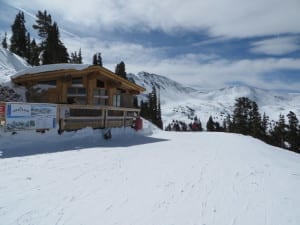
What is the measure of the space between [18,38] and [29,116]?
40.4 meters

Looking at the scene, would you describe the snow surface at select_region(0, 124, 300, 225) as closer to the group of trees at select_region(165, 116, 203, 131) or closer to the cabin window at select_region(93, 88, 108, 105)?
the cabin window at select_region(93, 88, 108, 105)

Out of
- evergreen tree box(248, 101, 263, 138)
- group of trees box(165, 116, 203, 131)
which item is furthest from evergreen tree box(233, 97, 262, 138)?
group of trees box(165, 116, 203, 131)

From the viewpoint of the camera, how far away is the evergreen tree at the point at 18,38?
43972mm

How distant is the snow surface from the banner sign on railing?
0.55 meters

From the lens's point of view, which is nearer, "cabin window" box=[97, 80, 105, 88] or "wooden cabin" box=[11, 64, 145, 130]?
"wooden cabin" box=[11, 64, 145, 130]

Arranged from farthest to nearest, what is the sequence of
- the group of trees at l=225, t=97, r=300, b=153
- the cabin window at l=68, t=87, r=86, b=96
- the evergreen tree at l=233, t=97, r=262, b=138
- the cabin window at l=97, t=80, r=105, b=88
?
1. the evergreen tree at l=233, t=97, r=262, b=138
2. the group of trees at l=225, t=97, r=300, b=153
3. the cabin window at l=97, t=80, r=105, b=88
4. the cabin window at l=68, t=87, r=86, b=96

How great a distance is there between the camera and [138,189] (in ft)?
18.8

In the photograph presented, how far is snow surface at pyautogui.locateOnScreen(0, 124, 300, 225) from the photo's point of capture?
4.35 metres

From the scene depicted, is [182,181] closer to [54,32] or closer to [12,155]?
[12,155]

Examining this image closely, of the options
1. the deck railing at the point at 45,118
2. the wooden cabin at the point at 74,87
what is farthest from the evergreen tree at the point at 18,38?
the deck railing at the point at 45,118

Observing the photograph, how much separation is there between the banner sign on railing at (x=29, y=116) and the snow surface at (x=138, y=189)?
55 centimetres

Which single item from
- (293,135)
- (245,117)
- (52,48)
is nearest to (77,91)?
(52,48)

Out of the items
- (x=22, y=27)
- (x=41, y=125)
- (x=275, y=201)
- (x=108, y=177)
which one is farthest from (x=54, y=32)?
(x=275, y=201)

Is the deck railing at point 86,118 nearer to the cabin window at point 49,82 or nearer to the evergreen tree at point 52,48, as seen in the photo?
the cabin window at point 49,82
